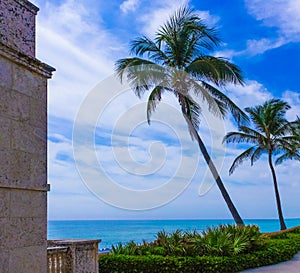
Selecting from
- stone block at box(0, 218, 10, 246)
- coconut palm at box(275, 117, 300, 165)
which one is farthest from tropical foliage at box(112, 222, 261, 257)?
coconut palm at box(275, 117, 300, 165)

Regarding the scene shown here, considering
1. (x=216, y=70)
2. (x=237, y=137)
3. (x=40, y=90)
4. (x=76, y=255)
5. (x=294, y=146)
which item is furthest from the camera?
(x=294, y=146)

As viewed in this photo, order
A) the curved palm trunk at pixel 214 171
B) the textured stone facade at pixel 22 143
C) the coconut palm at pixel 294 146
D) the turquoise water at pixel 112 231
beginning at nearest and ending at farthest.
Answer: the textured stone facade at pixel 22 143 → the curved palm trunk at pixel 214 171 → the coconut palm at pixel 294 146 → the turquoise water at pixel 112 231

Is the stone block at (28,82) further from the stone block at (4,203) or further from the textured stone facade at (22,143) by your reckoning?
the stone block at (4,203)

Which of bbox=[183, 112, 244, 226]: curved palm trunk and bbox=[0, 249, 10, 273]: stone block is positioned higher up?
bbox=[183, 112, 244, 226]: curved palm trunk

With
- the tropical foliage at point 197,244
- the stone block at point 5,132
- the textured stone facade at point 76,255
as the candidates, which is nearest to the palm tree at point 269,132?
the tropical foliage at point 197,244

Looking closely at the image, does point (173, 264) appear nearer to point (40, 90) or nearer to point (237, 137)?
point (40, 90)

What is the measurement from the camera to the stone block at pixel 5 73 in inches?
160

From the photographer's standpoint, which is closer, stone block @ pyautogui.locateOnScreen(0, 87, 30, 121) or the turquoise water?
stone block @ pyautogui.locateOnScreen(0, 87, 30, 121)

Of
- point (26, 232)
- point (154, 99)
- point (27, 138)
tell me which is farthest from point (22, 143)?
point (154, 99)

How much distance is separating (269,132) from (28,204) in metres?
23.4

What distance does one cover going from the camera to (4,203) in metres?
3.98

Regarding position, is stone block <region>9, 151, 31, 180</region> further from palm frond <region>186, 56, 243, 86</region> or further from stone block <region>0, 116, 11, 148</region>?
palm frond <region>186, 56, 243, 86</region>

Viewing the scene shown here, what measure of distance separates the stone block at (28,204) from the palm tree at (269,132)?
21.9 m

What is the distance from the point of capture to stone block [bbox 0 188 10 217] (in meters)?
3.95
